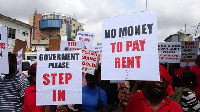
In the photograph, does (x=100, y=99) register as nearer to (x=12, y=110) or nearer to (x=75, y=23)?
(x=12, y=110)

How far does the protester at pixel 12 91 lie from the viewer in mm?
4160

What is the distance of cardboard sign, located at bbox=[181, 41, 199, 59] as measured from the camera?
7.73m

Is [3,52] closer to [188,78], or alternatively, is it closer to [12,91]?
[12,91]

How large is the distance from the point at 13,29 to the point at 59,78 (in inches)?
1330

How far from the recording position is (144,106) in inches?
115

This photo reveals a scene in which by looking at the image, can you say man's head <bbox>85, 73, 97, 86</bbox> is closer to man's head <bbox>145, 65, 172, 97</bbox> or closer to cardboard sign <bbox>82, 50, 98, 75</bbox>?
cardboard sign <bbox>82, 50, 98, 75</bbox>

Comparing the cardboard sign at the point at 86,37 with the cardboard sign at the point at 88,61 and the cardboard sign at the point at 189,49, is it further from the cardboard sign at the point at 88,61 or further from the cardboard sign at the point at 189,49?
the cardboard sign at the point at 88,61

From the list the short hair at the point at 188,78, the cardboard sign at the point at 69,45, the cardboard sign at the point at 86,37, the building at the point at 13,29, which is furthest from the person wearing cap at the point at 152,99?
the building at the point at 13,29

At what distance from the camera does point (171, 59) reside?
7.19m

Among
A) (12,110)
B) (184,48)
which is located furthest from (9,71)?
(184,48)

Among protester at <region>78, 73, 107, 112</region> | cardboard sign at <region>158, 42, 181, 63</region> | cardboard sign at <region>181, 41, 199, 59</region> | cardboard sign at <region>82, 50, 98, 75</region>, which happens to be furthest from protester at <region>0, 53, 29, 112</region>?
cardboard sign at <region>181, 41, 199, 59</region>

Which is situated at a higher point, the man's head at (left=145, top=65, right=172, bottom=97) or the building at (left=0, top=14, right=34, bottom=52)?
the building at (left=0, top=14, right=34, bottom=52)

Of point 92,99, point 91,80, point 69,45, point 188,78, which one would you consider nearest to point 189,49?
point 188,78

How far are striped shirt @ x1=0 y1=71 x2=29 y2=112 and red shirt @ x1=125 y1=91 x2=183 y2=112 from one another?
6.56 ft
